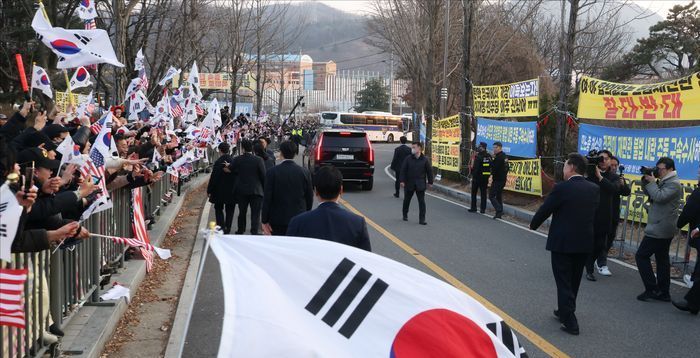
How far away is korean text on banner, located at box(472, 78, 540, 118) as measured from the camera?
17.7 m

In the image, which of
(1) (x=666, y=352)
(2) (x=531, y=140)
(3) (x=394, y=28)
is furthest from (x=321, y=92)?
(1) (x=666, y=352)

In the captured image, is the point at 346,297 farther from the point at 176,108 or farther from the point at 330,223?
the point at 176,108

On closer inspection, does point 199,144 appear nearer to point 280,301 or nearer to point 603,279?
point 603,279

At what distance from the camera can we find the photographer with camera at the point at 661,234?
8023 millimetres

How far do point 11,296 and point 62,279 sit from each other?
72.6 inches

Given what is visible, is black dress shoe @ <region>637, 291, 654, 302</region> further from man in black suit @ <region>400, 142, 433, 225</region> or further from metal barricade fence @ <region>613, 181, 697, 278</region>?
man in black suit @ <region>400, 142, 433, 225</region>

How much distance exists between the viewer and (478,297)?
7871 mm

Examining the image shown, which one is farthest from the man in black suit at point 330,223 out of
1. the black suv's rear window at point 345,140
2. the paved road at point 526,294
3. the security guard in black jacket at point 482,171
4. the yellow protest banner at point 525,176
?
the black suv's rear window at point 345,140

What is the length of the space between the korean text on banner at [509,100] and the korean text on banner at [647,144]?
3.37 m

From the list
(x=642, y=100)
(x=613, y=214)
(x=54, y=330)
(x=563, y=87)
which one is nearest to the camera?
(x=54, y=330)

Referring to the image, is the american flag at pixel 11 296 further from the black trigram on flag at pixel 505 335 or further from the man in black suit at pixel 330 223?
the black trigram on flag at pixel 505 335

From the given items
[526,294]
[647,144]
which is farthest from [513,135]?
[526,294]

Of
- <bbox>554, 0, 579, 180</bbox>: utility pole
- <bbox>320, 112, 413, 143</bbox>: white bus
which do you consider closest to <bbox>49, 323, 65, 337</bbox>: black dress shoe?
<bbox>554, 0, 579, 180</bbox>: utility pole

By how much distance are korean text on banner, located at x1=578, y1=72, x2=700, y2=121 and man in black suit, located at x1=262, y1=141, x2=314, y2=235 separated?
7481mm
